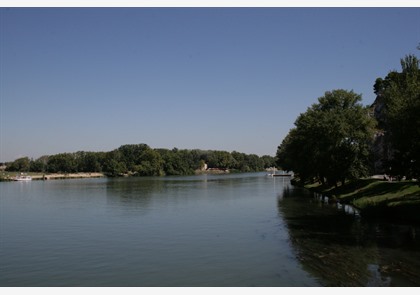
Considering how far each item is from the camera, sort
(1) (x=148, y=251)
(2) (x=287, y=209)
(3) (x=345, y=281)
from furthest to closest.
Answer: (2) (x=287, y=209) → (1) (x=148, y=251) → (3) (x=345, y=281)

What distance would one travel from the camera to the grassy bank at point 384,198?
4138 centimetres

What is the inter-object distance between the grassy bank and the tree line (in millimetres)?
2994

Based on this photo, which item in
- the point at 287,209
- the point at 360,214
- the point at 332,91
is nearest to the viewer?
the point at 360,214

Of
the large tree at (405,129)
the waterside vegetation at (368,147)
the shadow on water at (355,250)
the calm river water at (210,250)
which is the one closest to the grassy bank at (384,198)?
the waterside vegetation at (368,147)

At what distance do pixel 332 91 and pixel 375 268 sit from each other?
60.8 metres

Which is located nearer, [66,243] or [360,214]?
[66,243]

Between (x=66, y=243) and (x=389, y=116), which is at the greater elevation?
(x=389, y=116)

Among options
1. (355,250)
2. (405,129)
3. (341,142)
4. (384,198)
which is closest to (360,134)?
(341,142)

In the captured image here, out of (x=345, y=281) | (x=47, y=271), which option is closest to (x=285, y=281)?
(x=345, y=281)

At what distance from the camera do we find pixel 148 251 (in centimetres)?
3081

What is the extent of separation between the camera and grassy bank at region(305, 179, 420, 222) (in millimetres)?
41378

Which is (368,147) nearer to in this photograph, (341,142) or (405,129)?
(341,142)

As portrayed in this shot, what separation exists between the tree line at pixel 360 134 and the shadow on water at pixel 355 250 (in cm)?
657

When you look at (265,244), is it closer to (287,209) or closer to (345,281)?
(345,281)
